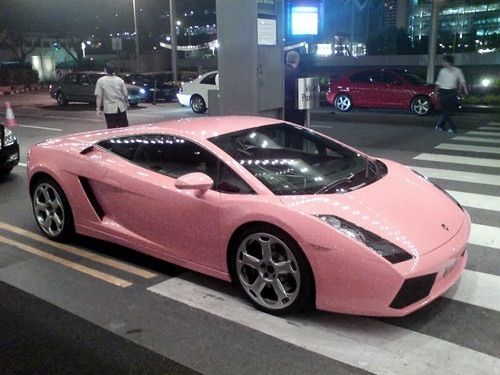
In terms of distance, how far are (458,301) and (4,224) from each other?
A: 4.94 meters

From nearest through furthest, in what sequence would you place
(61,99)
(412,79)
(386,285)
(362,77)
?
(386,285), (412,79), (362,77), (61,99)

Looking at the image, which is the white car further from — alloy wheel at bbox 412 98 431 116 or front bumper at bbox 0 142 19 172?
front bumper at bbox 0 142 19 172

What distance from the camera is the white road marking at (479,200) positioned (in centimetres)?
655

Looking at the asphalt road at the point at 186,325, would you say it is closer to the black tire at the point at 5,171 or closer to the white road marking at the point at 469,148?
the black tire at the point at 5,171

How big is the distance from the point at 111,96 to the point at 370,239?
25.8ft

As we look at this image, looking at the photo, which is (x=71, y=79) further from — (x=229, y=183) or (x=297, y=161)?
(x=229, y=183)

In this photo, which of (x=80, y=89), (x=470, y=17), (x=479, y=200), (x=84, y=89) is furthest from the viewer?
(x=470, y=17)

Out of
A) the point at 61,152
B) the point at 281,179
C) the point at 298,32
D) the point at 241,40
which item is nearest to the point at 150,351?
the point at 281,179

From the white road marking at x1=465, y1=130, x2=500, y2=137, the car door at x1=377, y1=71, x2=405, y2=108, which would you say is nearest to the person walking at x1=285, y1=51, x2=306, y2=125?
the white road marking at x1=465, y1=130, x2=500, y2=137

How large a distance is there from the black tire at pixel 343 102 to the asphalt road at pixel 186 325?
1205cm

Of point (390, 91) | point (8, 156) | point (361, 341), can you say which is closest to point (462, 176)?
point (361, 341)

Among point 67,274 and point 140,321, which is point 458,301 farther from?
point 67,274

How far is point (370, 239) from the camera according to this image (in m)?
3.53

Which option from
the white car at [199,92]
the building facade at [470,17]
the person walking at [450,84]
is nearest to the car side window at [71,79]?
the white car at [199,92]
